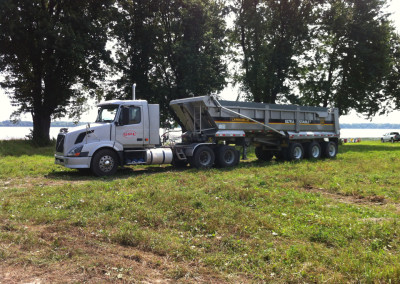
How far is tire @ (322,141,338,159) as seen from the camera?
2005cm

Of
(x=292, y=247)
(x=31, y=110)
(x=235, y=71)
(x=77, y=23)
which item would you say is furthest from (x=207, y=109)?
(x=235, y=71)

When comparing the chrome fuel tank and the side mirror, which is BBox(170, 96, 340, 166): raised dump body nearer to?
the chrome fuel tank

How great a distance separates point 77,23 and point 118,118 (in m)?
15.4

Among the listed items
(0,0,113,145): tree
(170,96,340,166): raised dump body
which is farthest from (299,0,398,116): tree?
(0,0,113,145): tree

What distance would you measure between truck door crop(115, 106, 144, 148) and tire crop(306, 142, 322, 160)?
33.1ft

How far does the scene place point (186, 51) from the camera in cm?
2869

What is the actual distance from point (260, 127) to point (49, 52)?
58.7 ft

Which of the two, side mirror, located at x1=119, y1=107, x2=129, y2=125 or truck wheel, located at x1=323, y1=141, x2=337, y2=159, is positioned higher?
side mirror, located at x1=119, y1=107, x2=129, y2=125

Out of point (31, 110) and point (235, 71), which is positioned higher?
point (235, 71)

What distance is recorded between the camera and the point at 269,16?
33.6 meters

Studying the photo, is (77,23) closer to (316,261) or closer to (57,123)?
(57,123)

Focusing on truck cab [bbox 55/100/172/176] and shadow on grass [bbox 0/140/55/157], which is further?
shadow on grass [bbox 0/140/55/157]

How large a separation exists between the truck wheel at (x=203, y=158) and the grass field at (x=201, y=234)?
480cm

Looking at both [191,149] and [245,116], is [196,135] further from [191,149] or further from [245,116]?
[245,116]
